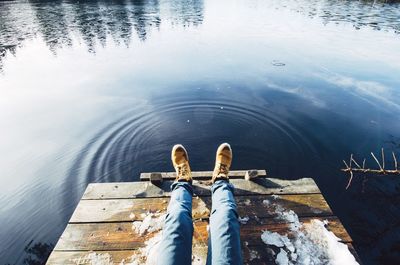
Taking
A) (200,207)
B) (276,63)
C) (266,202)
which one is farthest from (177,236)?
(276,63)

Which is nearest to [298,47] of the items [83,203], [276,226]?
[276,226]

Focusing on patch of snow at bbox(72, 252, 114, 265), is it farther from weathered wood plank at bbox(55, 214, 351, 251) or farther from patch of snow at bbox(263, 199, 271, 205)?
patch of snow at bbox(263, 199, 271, 205)

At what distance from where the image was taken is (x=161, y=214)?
3.67m

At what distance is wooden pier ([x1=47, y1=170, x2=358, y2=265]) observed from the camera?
10.3 feet

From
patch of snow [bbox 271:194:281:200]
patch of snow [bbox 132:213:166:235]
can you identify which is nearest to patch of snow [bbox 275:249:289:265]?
patch of snow [bbox 271:194:281:200]

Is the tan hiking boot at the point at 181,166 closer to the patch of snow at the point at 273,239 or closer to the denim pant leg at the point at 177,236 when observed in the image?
→ the denim pant leg at the point at 177,236

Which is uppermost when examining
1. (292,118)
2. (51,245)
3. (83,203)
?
(83,203)

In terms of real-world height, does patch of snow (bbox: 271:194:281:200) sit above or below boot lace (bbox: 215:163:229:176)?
below

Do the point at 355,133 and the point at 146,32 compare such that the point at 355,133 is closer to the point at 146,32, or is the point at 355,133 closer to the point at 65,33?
the point at 146,32

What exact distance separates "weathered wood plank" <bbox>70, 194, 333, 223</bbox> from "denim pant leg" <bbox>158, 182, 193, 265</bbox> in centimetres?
61

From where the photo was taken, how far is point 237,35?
1816 cm

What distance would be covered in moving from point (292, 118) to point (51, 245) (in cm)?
703

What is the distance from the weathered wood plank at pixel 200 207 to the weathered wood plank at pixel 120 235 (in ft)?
0.41

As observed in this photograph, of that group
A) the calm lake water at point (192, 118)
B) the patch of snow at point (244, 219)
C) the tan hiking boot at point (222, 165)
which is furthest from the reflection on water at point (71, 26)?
the patch of snow at point (244, 219)
